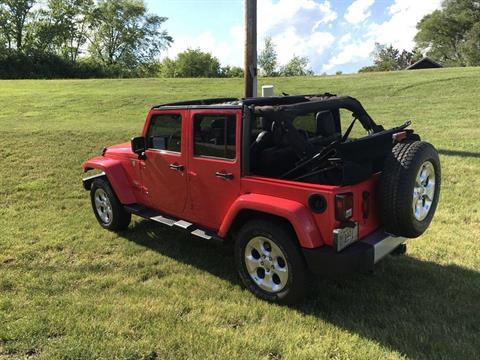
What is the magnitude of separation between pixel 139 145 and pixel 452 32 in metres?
81.6

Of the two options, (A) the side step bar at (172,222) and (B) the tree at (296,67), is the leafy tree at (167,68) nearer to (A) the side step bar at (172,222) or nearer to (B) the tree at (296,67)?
(B) the tree at (296,67)

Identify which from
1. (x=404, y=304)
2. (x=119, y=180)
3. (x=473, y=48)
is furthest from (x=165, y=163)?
(x=473, y=48)

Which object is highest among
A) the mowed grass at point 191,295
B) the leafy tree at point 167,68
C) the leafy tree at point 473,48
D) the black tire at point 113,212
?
the leafy tree at point 473,48

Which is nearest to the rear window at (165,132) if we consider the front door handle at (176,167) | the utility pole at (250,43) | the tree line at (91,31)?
the front door handle at (176,167)

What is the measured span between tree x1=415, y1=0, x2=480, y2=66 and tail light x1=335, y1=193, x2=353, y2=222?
74.4m

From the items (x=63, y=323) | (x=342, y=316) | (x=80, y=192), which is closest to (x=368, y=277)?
(x=342, y=316)

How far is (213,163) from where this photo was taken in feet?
13.9

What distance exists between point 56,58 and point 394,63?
64.6m

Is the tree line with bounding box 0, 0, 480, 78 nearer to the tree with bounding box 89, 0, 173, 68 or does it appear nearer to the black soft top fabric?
the tree with bounding box 89, 0, 173, 68

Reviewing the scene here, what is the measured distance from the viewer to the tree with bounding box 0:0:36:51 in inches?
2527

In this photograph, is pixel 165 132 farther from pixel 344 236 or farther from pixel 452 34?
pixel 452 34

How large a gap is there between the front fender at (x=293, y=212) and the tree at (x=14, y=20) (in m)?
69.6

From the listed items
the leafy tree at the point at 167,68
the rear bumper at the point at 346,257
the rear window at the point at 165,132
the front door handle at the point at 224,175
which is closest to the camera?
the rear bumper at the point at 346,257

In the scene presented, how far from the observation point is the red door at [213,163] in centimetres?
408
